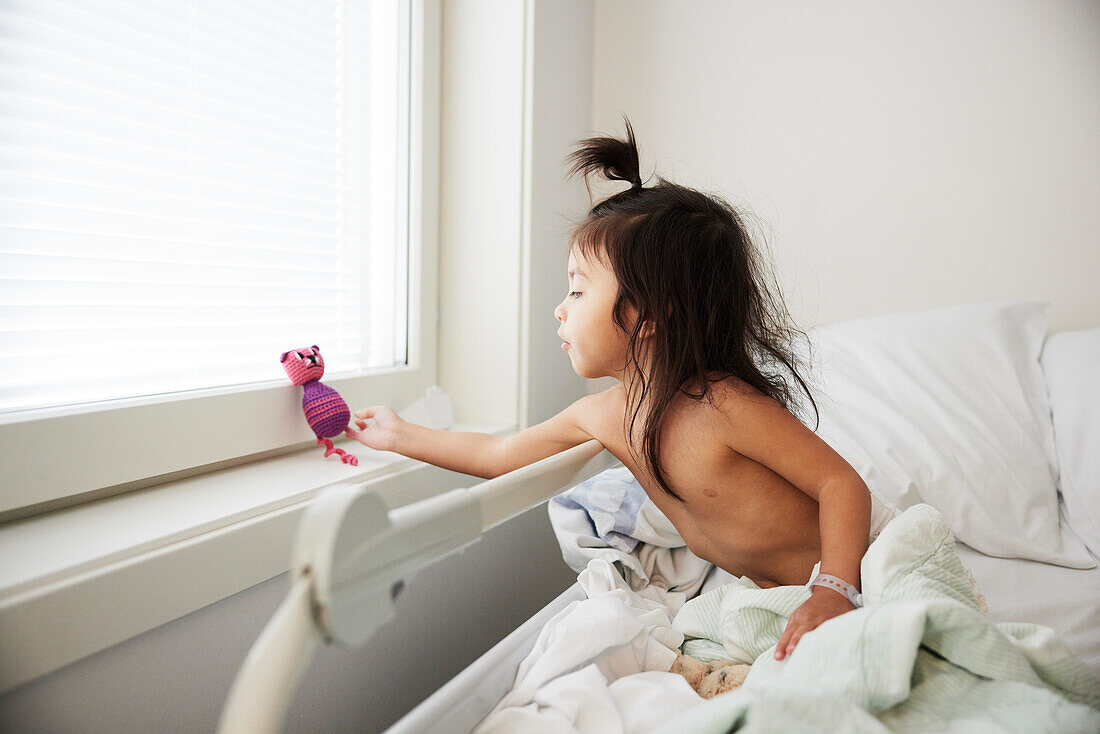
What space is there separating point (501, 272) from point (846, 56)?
0.87 meters

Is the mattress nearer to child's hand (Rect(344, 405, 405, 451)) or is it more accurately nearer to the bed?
the bed

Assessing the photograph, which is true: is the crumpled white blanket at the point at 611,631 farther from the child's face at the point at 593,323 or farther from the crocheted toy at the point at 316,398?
the crocheted toy at the point at 316,398

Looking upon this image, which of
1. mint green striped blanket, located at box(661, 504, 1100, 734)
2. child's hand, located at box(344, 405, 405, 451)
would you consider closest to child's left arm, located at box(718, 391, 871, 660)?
mint green striped blanket, located at box(661, 504, 1100, 734)

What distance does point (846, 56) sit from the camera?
1.52 m

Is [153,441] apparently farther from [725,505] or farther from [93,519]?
[725,505]

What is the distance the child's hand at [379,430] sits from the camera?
39.4 inches

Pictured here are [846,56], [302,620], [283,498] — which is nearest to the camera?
[302,620]

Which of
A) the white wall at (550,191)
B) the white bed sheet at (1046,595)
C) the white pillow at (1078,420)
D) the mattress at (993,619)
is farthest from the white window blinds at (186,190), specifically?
the white pillow at (1078,420)

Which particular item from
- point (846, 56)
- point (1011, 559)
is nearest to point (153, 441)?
point (1011, 559)

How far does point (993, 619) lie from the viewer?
839 mm

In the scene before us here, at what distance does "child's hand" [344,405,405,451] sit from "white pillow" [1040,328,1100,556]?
39.7 inches

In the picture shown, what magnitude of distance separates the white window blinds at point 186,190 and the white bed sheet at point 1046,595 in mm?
983

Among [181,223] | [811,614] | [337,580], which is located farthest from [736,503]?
[181,223]

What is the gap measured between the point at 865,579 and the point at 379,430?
65 centimetres
